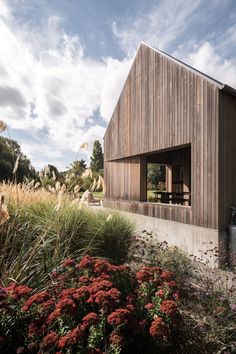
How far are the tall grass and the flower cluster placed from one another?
2.43 feet

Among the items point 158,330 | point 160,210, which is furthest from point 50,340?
point 160,210

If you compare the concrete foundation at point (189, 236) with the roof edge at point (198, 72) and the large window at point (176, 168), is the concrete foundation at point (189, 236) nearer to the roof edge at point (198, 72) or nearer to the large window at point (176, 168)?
the large window at point (176, 168)

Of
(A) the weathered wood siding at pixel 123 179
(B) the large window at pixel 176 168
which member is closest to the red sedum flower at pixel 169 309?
(A) the weathered wood siding at pixel 123 179

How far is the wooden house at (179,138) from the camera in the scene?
528cm

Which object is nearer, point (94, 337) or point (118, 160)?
point (94, 337)

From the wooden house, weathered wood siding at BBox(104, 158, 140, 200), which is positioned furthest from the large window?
the wooden house

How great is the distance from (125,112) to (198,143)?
4089 millimetres

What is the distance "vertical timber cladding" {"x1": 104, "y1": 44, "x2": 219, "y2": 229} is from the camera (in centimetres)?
539

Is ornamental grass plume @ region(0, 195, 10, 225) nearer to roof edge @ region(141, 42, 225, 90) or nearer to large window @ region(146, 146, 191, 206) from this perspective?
roof edge @ region(141, 42, 225, 90)

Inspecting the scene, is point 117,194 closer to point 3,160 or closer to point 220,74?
point 220,74

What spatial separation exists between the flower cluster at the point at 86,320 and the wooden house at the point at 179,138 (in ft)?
11.9

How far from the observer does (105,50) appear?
19.8 feet

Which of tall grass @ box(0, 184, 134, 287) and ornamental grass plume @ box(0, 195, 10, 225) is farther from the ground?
ornamental grass plume @ box(0, 195, 10, 225)

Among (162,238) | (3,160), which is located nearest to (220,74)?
(162,238)
